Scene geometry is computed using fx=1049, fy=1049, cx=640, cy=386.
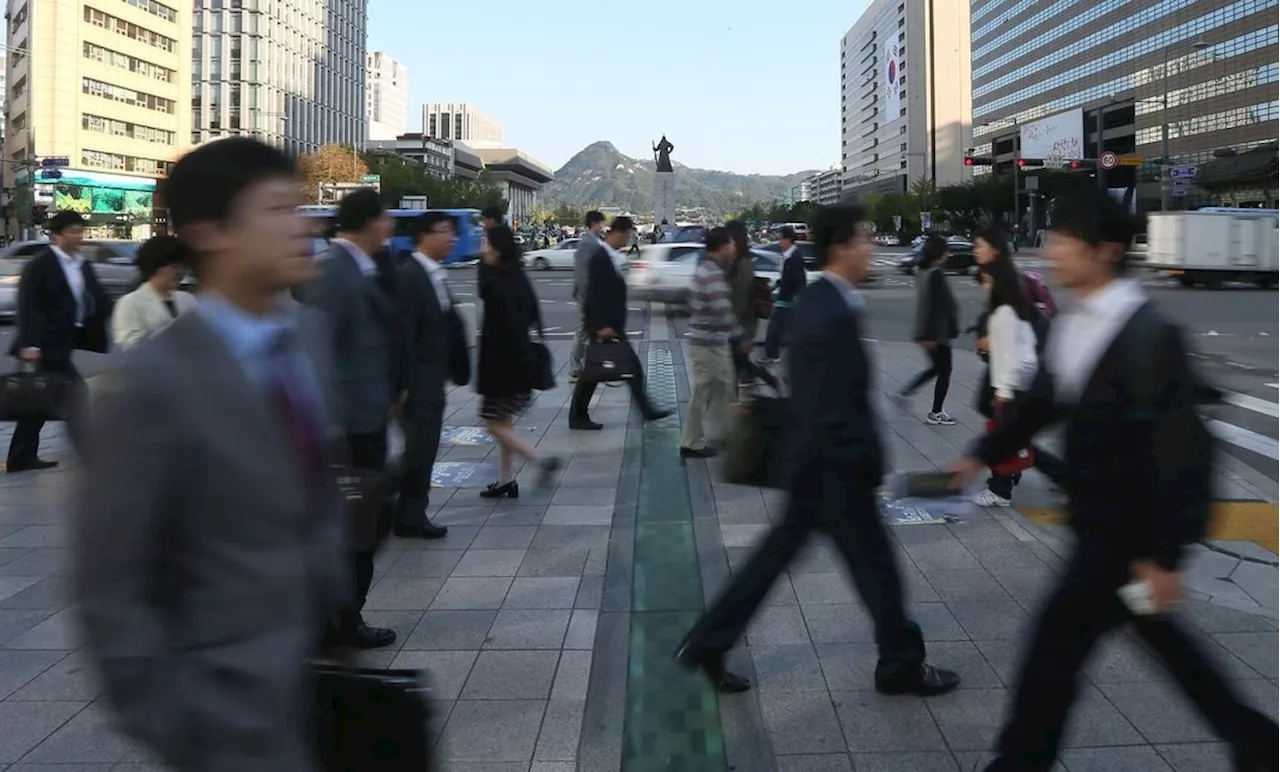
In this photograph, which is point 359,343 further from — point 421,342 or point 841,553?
point 841,553

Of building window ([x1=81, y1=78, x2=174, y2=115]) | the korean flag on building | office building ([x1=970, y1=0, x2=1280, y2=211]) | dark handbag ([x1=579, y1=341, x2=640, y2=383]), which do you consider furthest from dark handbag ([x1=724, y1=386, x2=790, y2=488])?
the korean flag on building

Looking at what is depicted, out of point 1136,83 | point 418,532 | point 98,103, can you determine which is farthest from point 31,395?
point 1136,83

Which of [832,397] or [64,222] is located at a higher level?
[64,222]

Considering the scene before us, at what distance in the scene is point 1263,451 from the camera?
851 cm

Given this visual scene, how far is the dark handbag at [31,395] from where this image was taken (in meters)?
6.47

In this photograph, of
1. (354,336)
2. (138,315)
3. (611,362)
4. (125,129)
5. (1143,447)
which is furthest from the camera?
Answer: (125,129)

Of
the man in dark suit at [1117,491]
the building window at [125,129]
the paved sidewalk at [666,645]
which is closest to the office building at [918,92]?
the building window at [125,129]

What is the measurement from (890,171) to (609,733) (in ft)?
555

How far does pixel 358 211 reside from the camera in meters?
4.41

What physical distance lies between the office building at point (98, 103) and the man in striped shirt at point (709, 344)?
197 feet

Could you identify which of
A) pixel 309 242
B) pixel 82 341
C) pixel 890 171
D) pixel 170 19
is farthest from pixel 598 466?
pixel 890 171

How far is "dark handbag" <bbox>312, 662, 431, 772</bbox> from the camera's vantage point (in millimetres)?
1781

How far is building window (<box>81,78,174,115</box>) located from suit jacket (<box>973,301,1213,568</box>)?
3141 inches

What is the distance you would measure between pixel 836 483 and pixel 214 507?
2.31 meters
